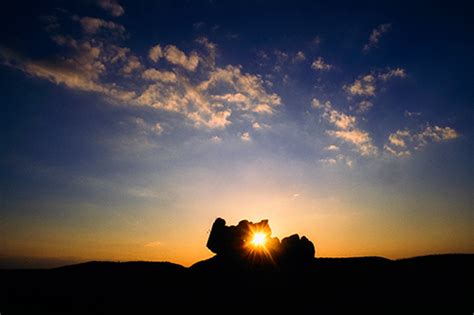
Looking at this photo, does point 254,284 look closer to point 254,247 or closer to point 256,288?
point 256,288

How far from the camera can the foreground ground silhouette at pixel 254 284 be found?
2472 centimetres

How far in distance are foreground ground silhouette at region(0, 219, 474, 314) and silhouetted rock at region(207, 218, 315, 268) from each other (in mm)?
102

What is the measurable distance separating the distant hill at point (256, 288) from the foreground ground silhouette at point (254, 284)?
0.08 metres

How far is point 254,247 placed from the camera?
3247cm

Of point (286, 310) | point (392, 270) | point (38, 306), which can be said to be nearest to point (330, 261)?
point (392, 270)

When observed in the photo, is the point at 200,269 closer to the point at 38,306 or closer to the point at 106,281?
the point at 106,281

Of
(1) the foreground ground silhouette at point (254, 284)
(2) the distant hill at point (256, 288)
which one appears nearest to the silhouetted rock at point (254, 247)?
(1) the foreground ground silhouette at point (254, 284)

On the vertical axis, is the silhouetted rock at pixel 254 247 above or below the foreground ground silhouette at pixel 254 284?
above

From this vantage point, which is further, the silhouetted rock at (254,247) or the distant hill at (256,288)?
the silhouetted rock at (254,247)

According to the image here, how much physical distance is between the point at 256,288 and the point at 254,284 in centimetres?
49

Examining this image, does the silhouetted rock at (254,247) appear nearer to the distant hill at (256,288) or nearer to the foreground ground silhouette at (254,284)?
the foreground ground silhouette at (254,284)

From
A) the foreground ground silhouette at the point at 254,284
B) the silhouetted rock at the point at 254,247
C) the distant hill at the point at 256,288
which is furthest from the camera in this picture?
the silhouetted rock at the point at 254,247

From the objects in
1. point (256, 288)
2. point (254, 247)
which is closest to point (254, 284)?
point (256, 288)

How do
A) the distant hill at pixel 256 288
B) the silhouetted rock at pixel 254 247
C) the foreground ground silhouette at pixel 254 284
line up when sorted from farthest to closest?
the silhouetted rock at pixel 254 247, the foreground ground silhouette at pixel 254 284, the distant hill at pixel 256 288
